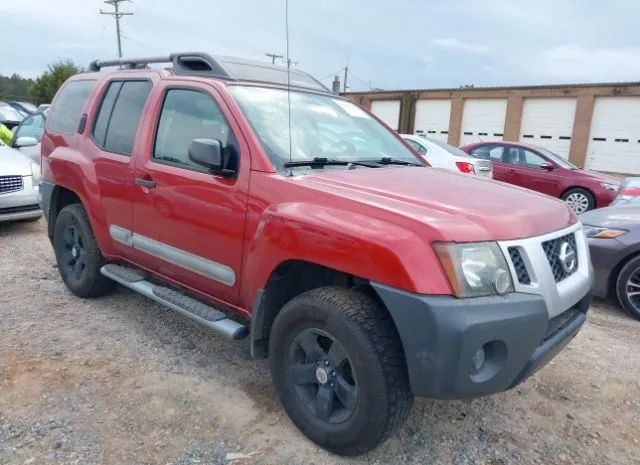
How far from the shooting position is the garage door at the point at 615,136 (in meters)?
22.8

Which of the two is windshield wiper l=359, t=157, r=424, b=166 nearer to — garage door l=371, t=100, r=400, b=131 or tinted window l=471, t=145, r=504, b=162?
tinted window l=471, t=145, r=504, b=162

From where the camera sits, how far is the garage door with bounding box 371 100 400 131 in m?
31.2

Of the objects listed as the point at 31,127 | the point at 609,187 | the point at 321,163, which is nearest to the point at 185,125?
the point at 321,163

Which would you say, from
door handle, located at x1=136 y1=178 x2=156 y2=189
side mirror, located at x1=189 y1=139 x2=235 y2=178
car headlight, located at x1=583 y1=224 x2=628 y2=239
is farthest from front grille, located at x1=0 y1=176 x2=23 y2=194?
car headlight, located at x1=583 y1=224 x2=628 y2=239

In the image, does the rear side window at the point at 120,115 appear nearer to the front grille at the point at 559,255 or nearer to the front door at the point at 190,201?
the front door at the point at 190,201

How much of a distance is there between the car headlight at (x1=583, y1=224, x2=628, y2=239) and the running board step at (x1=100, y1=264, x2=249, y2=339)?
355 centimetres

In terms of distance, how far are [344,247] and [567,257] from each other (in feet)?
3.95

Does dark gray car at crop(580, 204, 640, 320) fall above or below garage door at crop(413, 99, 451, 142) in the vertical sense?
below

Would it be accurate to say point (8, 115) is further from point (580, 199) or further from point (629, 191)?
point (629, 191)

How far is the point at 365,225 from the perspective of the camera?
232cm

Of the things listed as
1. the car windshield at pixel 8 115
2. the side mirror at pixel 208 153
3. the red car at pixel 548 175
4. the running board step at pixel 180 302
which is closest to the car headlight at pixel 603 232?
the running board step at pixel 180 302

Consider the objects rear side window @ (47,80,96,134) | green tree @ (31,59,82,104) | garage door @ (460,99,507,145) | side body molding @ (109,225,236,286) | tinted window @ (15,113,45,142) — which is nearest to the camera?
side body molding @ (109,225,236,286)

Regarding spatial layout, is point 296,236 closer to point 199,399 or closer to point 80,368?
point 199,399

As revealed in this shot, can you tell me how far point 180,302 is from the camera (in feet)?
10.9
